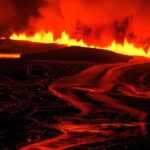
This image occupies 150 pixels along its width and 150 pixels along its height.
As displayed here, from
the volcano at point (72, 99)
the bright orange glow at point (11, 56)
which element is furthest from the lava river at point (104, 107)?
the bright orange glow at point (11, 56)

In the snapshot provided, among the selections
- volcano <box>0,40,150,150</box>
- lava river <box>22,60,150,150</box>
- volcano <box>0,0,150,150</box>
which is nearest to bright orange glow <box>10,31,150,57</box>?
volcano <box>0,0,150,150</box>

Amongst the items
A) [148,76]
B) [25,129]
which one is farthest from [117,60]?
[25,129]

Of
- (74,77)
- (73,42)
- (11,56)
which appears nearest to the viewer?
(74,77)

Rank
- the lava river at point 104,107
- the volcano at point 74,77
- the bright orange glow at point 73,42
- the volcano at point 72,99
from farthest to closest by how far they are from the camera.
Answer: the bright orange glow at point 73,42
the volcano at point 74,77
the volcano at point 72,99
the lava river at point 104,107

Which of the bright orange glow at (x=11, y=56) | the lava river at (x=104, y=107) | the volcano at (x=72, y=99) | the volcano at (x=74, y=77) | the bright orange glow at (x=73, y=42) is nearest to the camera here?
the lava river at (x=104, y=107)

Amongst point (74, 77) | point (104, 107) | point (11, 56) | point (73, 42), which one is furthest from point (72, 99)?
point (73, 42)

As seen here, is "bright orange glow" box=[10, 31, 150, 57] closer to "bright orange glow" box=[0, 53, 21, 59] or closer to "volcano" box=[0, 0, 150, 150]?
"volcano" box=[0, 0, 150, 150]

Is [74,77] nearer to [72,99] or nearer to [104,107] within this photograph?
[72,99]

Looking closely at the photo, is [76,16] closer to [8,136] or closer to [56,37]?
[56,37]

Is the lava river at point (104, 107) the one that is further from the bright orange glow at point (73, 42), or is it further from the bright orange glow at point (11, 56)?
the bright orange glow at point (73, 42)
